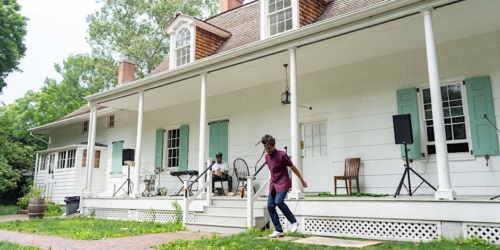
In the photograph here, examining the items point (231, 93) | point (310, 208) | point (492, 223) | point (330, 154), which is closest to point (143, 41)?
point (231, 93)

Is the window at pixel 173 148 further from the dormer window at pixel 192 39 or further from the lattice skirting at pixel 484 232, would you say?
the lattice skirting at pixel 484 232

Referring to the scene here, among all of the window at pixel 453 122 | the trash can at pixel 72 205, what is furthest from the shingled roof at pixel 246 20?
the trash can at pixel 72 205

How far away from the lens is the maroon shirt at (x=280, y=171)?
17.2 ft

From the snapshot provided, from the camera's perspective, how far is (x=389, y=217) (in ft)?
16.7

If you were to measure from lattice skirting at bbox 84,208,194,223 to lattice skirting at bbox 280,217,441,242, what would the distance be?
2729mm

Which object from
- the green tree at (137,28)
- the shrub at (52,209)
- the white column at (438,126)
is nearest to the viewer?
the white column at (438,126)

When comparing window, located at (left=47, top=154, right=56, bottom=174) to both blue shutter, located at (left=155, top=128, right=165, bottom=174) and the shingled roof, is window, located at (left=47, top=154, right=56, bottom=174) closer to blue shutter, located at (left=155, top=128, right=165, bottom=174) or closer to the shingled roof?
blue shutter, located at (left=155, top=128, right=165, bottom=174)

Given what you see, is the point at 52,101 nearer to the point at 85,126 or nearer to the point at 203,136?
the point at 85,126

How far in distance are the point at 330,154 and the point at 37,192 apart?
1050cm

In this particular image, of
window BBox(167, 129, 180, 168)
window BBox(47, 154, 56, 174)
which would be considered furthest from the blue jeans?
window BBox(47, 154, 56, 174)

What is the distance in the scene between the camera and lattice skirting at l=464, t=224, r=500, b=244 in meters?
4.36

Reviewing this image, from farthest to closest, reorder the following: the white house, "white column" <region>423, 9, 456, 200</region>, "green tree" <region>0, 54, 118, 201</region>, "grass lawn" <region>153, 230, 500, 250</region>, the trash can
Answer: "green tree" <region>0, 54, 118, 201</region>, the trash can, the white house, "white column" <region>423, 9, 456, 200</region>, "grass lawn" <region>153, 230, 500, 250</region>

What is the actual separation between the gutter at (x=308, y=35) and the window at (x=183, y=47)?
1443mm

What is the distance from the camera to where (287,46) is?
6652 mm
